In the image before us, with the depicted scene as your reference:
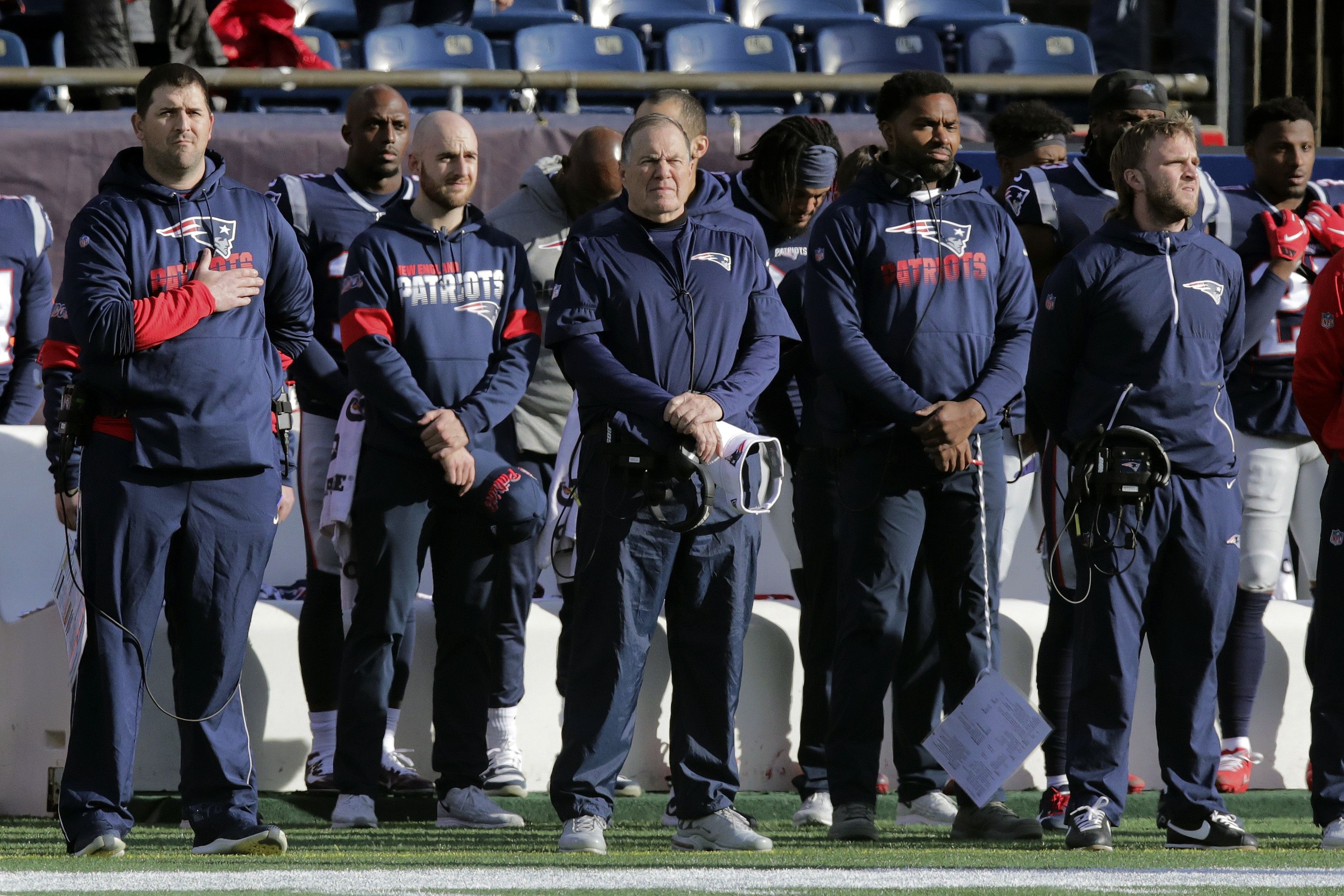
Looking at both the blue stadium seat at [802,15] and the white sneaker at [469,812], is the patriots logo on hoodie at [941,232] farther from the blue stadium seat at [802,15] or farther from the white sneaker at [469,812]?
the blue stadium seat at [802,15]

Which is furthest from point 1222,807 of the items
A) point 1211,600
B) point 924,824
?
point 924,824

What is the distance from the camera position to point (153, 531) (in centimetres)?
459

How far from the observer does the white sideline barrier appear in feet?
18.6

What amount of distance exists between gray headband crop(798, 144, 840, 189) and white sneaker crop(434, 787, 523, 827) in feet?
7.12

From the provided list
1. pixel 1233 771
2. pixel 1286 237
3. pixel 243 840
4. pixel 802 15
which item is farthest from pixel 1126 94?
pixel 802 15

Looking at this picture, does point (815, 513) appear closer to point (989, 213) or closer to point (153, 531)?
point (989, 213)

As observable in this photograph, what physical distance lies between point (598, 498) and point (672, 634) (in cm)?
41

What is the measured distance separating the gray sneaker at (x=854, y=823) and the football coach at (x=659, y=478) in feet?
1.06

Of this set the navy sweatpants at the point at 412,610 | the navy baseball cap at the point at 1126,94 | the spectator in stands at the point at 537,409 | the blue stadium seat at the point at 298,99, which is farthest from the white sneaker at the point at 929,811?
the blue stadium seat at the point at 298,99

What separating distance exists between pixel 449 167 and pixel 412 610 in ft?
4.27

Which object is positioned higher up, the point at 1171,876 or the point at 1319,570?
the point at 1319,570

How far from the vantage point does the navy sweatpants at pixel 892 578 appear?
5.06m

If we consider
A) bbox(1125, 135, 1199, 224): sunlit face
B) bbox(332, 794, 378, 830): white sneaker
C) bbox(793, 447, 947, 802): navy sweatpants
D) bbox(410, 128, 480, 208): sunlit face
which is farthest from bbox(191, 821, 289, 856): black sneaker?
bbox(1125, 135, 1199, 224): sunlit face

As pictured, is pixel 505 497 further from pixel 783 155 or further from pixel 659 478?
pixel 783 155
